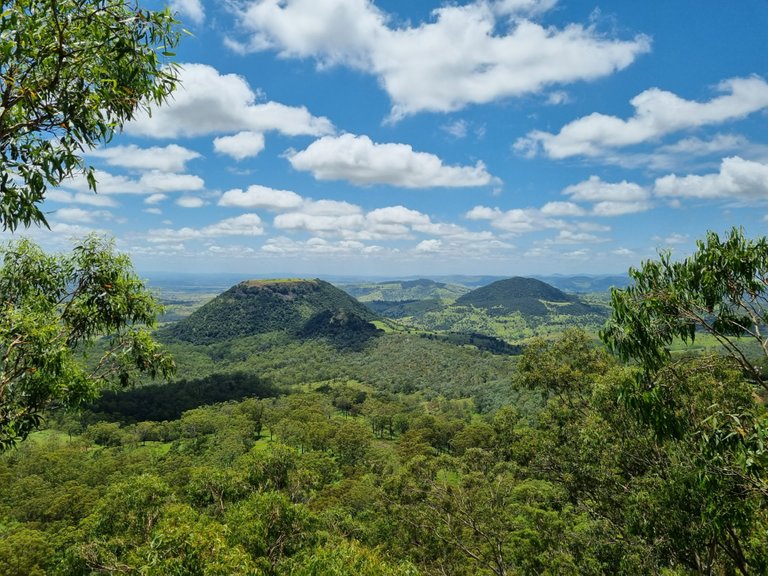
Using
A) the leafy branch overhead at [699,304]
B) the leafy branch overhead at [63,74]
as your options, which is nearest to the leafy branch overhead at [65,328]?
the leafy branch overhead at [63,74]

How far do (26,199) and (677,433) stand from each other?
14.4 m

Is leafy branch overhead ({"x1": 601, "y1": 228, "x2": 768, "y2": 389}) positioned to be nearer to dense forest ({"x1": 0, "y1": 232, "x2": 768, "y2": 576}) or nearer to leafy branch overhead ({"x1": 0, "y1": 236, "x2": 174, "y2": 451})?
dense forest ({"x1": 0, "y1": 232, "x2": 768, "y2": 576})

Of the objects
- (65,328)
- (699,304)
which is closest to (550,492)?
(699,304)

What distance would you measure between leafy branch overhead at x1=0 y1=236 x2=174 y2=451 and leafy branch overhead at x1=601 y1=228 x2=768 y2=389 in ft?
39.6

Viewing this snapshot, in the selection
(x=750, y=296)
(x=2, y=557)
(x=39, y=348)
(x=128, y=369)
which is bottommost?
(x=2, y=557)

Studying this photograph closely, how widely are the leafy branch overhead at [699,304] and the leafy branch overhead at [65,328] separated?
12081 mm

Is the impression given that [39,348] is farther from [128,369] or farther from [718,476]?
[718,476]

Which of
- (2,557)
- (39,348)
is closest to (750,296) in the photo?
(39,348)

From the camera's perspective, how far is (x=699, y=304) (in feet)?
32.8

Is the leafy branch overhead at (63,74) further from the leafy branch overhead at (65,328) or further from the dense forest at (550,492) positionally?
the dense forest at (550,492)

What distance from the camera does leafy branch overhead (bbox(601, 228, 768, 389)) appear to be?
361 inches

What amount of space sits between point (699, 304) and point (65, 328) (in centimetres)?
1517

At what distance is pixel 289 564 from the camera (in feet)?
73.8

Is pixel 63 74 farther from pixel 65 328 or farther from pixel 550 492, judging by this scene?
pixel 550 492
